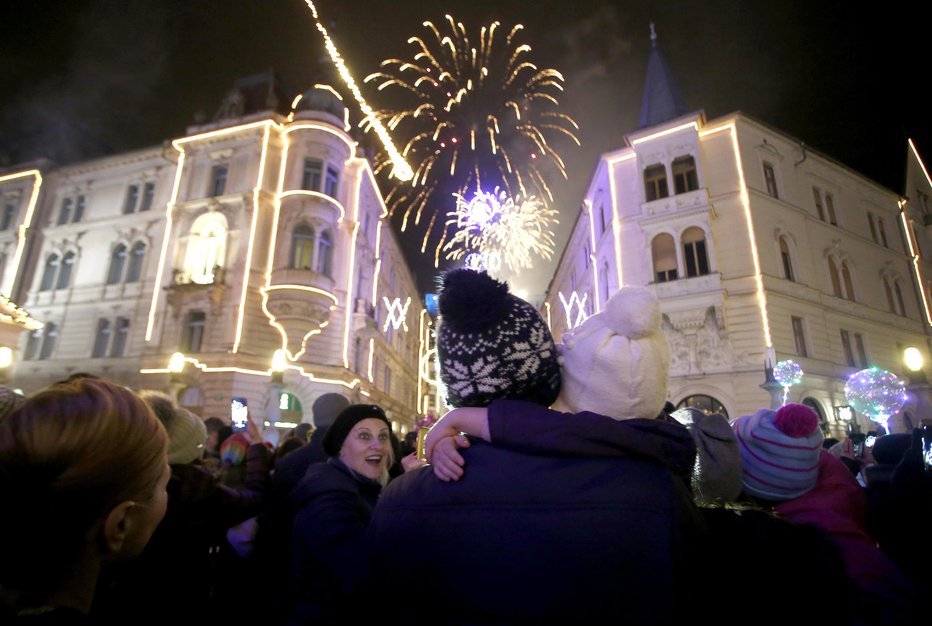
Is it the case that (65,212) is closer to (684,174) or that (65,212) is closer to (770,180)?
(684,174)

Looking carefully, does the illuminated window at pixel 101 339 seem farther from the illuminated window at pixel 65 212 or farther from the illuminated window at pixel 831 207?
the illuminated window at pixel 831 207

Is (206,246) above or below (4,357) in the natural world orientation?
above

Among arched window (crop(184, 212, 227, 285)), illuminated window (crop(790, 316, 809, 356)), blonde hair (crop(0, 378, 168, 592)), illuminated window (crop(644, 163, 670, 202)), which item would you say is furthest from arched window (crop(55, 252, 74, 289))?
illuminated window (crop(790, 316, 809, 356))

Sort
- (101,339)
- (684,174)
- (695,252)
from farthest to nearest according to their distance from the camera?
(101,339) → (684,174) → (695,252)

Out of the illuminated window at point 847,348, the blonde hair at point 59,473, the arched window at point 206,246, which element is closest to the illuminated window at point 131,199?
the arched window at point 206,246

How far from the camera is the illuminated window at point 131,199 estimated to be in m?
26.5

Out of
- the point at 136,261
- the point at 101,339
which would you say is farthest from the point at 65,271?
the point at 101,339

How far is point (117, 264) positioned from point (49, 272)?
16.4 ft

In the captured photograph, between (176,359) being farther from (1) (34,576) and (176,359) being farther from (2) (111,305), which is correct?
(1) (34,576)

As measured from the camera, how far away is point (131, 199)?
26781mm

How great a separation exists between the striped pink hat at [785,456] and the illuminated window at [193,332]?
923 inches

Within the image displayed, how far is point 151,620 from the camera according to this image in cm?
255

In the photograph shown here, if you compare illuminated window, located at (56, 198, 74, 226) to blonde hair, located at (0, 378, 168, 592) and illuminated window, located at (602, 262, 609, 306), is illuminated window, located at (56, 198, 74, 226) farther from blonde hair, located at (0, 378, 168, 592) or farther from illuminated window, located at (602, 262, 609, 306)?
blonde hair, located at (0, 378, 168, 592)

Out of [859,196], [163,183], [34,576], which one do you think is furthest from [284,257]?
[859,196]
